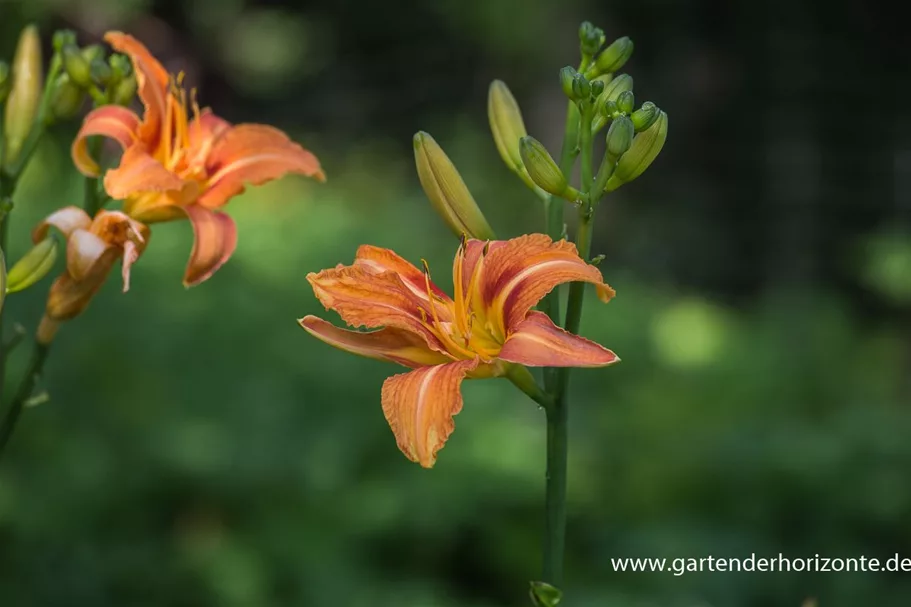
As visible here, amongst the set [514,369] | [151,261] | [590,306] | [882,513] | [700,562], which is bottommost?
[514,369]

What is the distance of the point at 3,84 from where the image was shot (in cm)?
124

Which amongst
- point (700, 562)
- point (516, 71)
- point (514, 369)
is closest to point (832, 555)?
point (700, 562)

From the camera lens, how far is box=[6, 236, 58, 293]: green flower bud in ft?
3.52

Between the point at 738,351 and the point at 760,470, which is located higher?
the point at 738,351

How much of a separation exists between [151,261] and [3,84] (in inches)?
130

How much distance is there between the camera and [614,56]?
104 cm

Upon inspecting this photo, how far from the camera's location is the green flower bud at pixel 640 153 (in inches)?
37.7

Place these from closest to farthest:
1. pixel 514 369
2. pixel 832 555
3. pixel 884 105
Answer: pixel 514 369 < pixel 832 555 < pixel 884 105

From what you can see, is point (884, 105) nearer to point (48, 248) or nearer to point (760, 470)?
point (760, 470)

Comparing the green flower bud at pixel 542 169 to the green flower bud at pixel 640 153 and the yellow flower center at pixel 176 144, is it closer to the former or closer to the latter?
the green flower bud at pixel 640 153

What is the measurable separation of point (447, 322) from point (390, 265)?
0.30 feet

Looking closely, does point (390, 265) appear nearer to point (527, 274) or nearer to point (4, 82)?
point (527, 274)

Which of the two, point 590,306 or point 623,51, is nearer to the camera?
point 623,51

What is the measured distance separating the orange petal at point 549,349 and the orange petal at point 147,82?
551 mm
